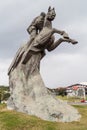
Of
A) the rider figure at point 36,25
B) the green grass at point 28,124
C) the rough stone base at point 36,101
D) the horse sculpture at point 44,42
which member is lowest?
the green grass at point 28,124

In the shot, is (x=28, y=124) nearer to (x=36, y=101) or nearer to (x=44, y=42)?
(x=36, y=101)

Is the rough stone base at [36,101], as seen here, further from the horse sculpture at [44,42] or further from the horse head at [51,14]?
the horse head at [51,14]

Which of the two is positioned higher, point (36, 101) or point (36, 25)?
point (36, 25)

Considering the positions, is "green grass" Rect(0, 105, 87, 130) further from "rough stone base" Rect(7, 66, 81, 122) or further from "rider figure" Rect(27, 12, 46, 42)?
"rider figure" Rect(27, 12, 46, 42)

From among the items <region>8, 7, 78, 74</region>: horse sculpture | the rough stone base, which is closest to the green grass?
the rough stone base

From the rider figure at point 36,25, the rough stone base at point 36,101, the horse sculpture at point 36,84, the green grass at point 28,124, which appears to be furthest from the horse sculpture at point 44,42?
the green grass at point 28,124

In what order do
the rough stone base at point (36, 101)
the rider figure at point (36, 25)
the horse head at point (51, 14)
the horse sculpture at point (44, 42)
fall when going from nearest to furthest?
the rough stone base at point (36, 101) → the horse sculpture at point (44, 42) → the horse head at point (51, 14) → the rider figure at point (36, 25)

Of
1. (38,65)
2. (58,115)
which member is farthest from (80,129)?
(38,65)

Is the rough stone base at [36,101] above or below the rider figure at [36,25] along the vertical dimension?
below

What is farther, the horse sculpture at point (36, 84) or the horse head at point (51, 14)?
the horse head at point (51, 14)

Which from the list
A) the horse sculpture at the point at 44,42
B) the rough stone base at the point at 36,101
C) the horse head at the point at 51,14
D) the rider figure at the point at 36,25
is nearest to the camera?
the rough stone base at the point at 36,101

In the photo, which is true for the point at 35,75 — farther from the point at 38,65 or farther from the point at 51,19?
the point at 51,19

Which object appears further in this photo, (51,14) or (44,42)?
(51,14)

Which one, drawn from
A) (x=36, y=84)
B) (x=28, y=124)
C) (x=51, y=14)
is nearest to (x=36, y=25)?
(x=51, y=14)
